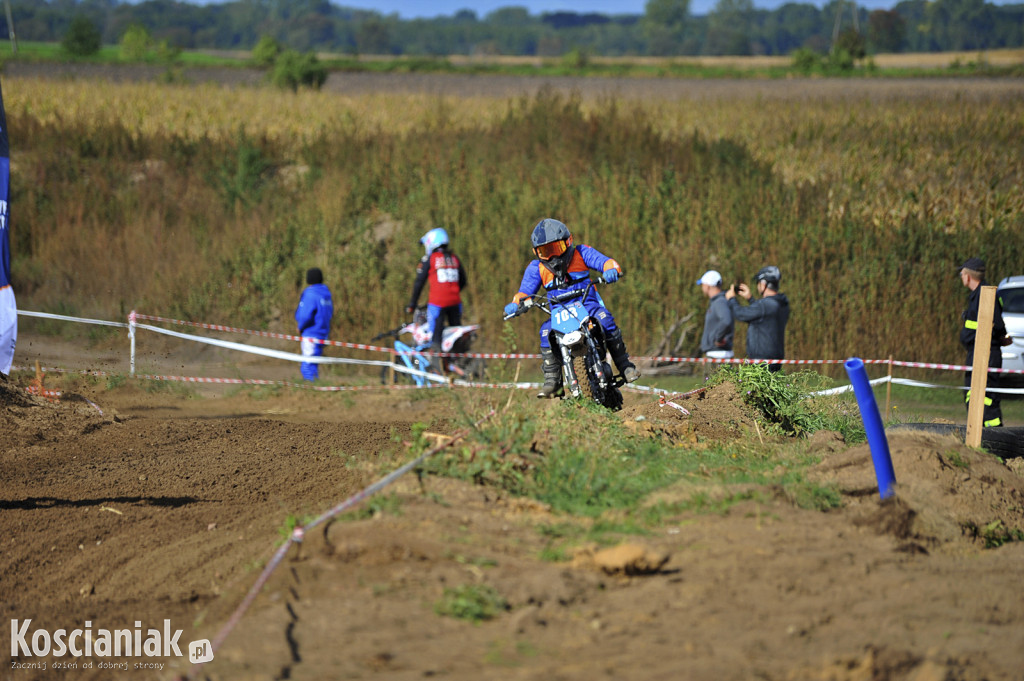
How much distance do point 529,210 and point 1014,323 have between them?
8833mm

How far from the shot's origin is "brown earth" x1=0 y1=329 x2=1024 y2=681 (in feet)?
12.8

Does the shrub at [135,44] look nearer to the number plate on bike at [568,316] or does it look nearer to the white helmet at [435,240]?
the white helmet at [435,240]

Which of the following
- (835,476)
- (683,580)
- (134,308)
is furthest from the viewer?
(134,308)

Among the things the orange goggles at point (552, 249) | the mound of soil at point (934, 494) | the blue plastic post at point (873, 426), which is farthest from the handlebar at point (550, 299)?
the blue plastic post at point (873, 426)

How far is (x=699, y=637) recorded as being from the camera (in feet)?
13.2

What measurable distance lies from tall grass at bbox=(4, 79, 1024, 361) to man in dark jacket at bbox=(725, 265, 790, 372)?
4848 mm

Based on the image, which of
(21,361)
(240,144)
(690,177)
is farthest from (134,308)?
(690,177)

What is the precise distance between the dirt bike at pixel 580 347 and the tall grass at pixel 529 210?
698 centimetres

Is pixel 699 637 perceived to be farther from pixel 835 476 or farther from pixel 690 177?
pixel 690 177

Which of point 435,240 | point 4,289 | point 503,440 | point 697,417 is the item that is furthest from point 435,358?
point 503,440

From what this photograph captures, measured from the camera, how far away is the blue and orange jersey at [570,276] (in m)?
8.97

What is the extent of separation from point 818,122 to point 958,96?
22.3 feet

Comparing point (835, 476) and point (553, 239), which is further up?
point (553, 239)

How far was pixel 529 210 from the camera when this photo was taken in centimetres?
1767
